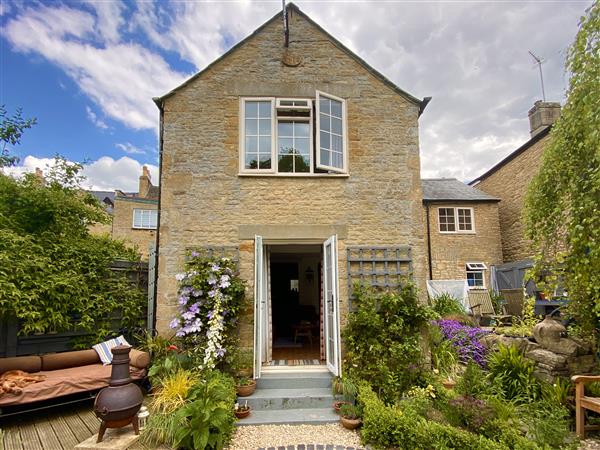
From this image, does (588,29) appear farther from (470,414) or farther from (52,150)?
(52,150)

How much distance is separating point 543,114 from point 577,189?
13.1 m

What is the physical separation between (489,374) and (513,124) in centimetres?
1465

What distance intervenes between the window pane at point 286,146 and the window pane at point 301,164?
20 centimetres

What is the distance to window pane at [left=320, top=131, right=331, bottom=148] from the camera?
6.41 meters

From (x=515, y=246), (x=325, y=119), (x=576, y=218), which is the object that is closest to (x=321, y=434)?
(x=576, y=218)

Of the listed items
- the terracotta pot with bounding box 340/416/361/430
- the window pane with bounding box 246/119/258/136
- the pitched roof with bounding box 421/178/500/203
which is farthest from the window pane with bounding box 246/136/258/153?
the pitched roof with bounding box 421/178/500/203

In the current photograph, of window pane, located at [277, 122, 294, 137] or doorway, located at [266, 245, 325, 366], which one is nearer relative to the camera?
window pane, located at [277, 122, 294, 137]

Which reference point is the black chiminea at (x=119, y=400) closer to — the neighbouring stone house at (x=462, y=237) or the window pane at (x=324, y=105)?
the window pane at (x=324, y=105)

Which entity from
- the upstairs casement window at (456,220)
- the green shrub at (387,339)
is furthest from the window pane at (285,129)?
the upstairs casement window at (456,220)

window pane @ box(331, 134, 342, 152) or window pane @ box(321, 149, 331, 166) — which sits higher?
window pane @ box(331, 134, 342, 152)

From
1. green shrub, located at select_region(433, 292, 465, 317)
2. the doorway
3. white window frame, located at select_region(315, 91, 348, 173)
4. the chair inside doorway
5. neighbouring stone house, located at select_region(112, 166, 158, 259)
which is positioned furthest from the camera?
neighbouring stone house, located at select_region(112, 166, 158, 259)

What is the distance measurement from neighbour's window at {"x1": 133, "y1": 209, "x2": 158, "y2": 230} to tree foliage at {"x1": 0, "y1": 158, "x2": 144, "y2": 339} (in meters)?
15.6

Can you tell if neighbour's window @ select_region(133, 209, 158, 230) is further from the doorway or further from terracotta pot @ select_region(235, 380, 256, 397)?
terracotta pot @ select_region(235, 380, 256, 397)

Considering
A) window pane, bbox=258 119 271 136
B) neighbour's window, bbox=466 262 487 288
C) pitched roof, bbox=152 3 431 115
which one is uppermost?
pitched roof, bbox=152 3 431 115
